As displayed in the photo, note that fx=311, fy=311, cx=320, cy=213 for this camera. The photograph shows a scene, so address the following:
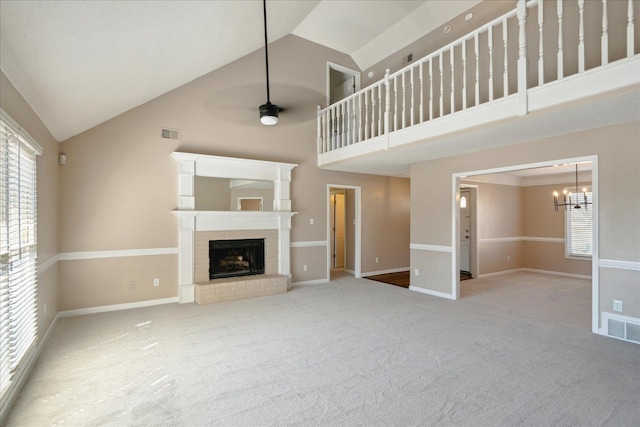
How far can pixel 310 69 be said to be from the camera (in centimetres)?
636

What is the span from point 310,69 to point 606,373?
6.27m

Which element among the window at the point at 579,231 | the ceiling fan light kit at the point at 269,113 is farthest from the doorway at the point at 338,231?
the window at the point at 579,231

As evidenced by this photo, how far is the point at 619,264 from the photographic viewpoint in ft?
11.6

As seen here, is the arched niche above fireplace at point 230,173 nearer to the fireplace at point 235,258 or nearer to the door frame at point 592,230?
the fireplace at point 235,258

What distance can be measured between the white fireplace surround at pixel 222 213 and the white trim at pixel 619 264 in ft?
14.9

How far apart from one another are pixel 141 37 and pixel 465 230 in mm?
7226

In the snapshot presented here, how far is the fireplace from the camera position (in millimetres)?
5375

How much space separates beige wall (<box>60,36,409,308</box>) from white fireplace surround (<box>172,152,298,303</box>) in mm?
148

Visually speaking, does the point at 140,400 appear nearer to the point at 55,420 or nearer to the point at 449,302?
the point at 55,420

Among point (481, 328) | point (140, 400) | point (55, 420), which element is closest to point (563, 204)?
point (481, 328)

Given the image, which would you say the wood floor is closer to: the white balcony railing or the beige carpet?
the beige carpet

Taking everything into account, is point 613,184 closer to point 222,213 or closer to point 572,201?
point 572,201

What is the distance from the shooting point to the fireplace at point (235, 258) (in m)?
5.38

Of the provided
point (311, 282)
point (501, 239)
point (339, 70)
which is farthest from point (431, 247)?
point (339, 70)
